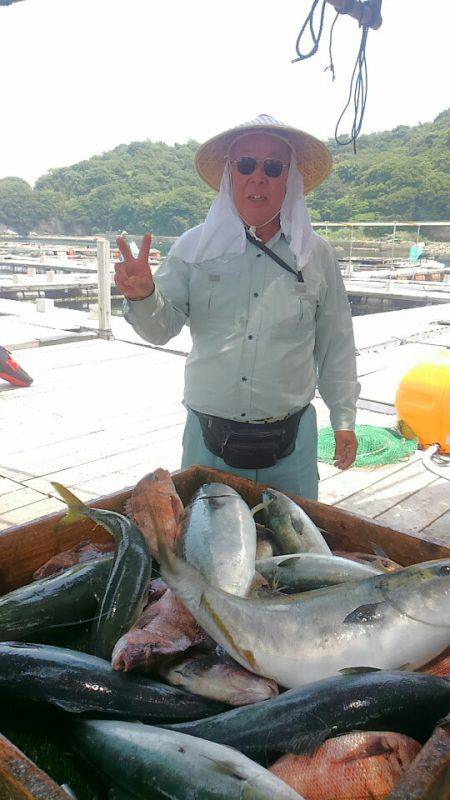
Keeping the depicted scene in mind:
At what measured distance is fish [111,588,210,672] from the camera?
146 centimetres

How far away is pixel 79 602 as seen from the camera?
5.76ft

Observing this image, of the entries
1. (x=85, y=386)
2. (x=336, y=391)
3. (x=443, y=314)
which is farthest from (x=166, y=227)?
(x=336, y=391)

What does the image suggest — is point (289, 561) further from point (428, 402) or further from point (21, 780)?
point (428, 402)

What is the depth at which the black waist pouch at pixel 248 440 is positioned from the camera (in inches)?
107

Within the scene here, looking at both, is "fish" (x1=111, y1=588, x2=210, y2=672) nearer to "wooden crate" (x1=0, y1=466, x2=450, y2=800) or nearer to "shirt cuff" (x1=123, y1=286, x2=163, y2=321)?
"wooden crate" (x1=0, y1=466, x2=450, y2=800)

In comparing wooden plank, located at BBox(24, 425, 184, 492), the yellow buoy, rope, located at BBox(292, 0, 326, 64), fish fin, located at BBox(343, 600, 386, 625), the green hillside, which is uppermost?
the green hillside

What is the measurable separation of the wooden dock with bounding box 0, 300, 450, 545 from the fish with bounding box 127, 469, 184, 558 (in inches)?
42.9

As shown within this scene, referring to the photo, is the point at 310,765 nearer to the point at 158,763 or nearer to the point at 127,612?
the point at 158,763

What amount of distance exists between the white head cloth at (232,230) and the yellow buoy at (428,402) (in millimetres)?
3277

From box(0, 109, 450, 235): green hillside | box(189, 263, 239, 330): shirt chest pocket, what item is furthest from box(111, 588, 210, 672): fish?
box(0, 109, 450, 235): green hillside

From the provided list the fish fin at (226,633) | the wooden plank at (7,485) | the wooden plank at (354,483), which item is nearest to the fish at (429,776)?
the fish fin at (226,633)

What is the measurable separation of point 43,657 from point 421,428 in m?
5.04

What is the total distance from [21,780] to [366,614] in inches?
35.2

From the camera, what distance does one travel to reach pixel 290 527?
7.12 ft
